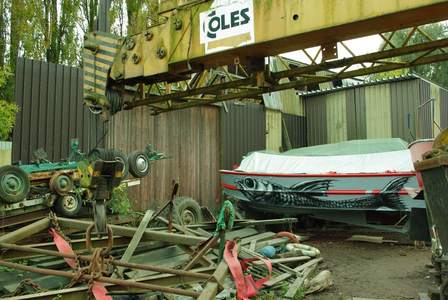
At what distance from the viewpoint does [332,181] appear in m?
8.82

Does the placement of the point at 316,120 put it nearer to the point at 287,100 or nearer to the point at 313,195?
the point at 287,100

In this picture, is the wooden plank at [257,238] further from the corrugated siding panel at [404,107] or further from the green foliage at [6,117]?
the corrugated siding panel at [404,107]

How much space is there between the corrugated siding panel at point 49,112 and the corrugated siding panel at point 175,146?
33.1 inches

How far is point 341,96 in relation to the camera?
14484 mm

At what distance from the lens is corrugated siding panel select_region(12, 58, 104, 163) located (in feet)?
26.2

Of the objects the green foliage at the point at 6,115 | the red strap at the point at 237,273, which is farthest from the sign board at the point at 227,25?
the green foliage at the point at 6,115

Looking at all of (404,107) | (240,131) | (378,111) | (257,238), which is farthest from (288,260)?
(378,111)

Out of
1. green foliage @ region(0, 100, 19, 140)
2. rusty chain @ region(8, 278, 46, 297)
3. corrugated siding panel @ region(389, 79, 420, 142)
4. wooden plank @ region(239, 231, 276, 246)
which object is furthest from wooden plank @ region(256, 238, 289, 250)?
corrugated siding panel @ region(389, 79, 420, 142)

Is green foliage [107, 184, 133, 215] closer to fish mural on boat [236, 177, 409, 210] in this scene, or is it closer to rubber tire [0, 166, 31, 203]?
rubber tire [0, 166, 31, 203]

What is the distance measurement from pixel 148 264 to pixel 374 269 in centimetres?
363

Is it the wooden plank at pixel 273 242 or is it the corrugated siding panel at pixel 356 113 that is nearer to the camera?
the wooden plank at pixel 273 242

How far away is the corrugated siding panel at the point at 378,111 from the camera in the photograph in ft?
44.2

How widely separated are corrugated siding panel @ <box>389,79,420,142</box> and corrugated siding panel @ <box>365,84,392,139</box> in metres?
0.15

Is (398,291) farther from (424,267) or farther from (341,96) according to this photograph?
(341,96)
